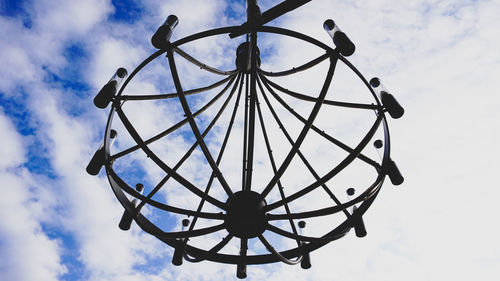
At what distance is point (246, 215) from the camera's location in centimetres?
330

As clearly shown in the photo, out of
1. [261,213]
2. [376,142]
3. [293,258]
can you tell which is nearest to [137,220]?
[261,213]

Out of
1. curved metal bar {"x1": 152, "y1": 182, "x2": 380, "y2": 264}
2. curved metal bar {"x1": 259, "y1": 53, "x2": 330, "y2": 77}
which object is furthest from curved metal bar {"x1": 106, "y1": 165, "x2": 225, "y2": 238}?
curved metal bar {"x1": 259, "y1": 53, "x2": 330, "y2": 77}

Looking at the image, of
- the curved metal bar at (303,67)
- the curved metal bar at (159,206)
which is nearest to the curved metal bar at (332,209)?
the curved metal bar at (159,206)

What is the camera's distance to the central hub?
10.8 feet

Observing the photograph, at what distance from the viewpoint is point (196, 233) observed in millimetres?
3260

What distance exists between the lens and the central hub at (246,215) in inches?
130

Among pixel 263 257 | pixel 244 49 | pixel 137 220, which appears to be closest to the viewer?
pixel 137 220

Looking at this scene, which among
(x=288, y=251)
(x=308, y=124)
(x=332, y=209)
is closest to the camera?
(x=308, y=124)

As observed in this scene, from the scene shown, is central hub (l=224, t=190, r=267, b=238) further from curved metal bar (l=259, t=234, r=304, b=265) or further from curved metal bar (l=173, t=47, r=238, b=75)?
curved metal bar (l=173, t=47, r=238, b=75)

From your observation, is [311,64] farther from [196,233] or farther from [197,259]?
[197,259]

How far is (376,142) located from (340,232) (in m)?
1.23

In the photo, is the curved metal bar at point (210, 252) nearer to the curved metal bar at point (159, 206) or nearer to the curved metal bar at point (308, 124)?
the curved metal bar at point (159, 206)

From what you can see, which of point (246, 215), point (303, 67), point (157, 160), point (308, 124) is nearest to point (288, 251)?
point (246, 215)

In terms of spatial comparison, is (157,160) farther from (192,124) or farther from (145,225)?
(145,225)
